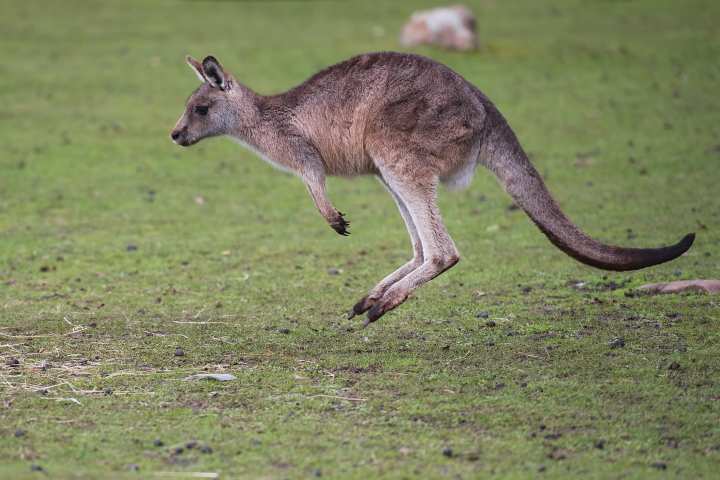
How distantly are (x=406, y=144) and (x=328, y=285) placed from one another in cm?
202

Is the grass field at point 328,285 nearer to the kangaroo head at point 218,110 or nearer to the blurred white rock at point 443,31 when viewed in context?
the blurred white rock at point 443,31

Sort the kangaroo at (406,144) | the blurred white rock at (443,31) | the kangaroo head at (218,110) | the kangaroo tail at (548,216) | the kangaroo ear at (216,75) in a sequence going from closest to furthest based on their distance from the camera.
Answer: the kangaroo tail at (548,216) → the kangaroo at (406,144) → the kangaroo ear at (216,75) → the kangaroo head at (218,110) → the blurred white rock at (443,31)

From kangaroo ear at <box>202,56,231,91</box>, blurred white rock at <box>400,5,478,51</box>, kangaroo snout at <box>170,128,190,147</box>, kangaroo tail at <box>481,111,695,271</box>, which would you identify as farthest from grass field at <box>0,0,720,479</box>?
kangaroo ear at <box>202,56,231,91</box>

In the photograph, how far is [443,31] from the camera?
15.2m

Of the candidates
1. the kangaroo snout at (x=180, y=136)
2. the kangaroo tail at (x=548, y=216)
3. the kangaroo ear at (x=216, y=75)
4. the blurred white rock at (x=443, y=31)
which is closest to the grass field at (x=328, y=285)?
the blurred white rock at (x=443, y=31)

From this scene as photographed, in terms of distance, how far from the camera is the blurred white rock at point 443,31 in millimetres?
15141

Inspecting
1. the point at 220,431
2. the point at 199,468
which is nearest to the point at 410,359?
the point at 220,431

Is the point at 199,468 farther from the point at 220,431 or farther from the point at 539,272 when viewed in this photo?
the point at 539,272

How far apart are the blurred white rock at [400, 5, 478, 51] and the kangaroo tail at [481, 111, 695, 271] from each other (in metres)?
9.23

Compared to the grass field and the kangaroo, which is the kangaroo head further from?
the grass field

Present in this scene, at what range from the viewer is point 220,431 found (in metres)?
4.49

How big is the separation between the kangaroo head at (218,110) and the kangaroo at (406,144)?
29 mm

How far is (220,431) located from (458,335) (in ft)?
6.62

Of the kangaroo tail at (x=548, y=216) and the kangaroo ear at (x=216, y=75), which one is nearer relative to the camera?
the kangaroo tail at (x=548, y=216)
